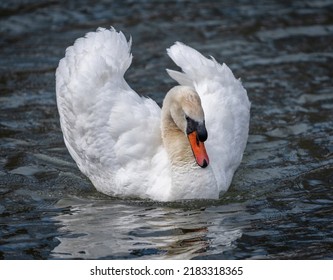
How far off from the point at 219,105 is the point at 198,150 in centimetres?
131

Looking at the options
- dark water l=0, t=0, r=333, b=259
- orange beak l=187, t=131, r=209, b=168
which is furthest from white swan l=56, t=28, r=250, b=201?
dark water l=0, t=0, r=333, b=259

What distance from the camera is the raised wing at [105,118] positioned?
11.2 metres

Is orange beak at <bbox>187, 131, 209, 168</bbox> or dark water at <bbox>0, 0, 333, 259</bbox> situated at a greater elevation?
orange beak at <bbox>187, 131, 209, 168</bbox>

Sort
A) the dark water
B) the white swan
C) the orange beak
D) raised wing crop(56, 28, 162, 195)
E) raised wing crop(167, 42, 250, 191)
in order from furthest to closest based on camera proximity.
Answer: raised wing crop(167, 42, 250, 191) < raised wing crop(56, 28, 162, 195) < the white swan < the orange beak < the dark water

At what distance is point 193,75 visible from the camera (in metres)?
12.0

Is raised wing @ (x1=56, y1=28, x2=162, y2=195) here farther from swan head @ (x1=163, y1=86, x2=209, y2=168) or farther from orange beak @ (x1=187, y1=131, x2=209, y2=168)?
orange beak @ (x1=187, y1=131, x2=209, y2=168)

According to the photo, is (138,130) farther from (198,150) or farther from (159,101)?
(159,101)

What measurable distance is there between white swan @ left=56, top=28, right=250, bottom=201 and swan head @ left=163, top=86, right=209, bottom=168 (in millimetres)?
11

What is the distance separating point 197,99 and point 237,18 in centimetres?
787

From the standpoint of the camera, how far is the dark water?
10102 millimetres
